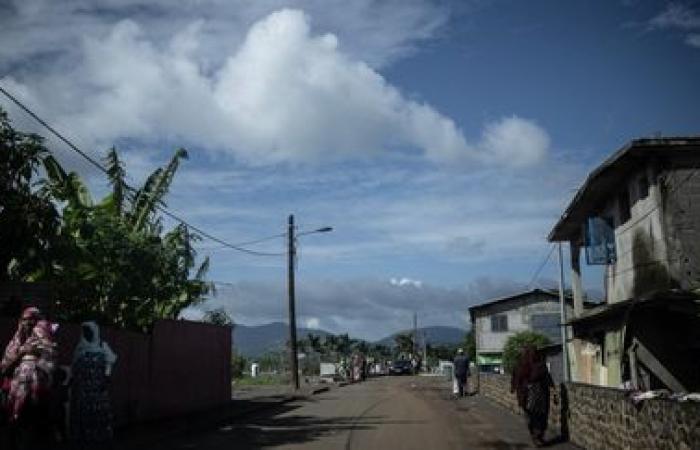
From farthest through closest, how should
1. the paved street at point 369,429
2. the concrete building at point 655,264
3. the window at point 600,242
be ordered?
→ the window at point 600,242 → the concrete building at point 655,264 → the paved street at point 369,429

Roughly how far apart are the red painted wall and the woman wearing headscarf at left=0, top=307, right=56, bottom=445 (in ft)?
10.1

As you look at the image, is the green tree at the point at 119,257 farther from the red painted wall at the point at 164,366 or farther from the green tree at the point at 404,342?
the green tree at the point at 404,342

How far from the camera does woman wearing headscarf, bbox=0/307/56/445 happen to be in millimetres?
9781

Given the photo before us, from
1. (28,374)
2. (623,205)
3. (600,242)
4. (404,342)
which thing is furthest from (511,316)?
(28,374)

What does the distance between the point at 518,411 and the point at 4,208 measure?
13.8 metres

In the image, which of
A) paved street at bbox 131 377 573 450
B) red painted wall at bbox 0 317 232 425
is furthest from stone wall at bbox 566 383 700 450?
red painted wall at bbox 0 317 232 425

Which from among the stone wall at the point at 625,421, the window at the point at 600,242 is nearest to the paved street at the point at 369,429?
the stone wall at the point at 625,421

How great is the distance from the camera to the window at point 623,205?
75.1 feet

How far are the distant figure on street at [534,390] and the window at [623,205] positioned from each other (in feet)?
26.9

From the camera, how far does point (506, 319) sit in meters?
67.1

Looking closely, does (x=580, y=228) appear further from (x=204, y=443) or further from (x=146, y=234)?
(x=204, y=443)

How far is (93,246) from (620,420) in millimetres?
11960

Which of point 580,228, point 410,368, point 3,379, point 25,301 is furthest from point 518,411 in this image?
point 410,368

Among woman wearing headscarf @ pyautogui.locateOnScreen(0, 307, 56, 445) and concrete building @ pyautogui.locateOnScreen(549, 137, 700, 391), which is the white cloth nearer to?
woman wearing headscarf @ pyautogui.locateOnScreen(0, 307, 56, 445)
